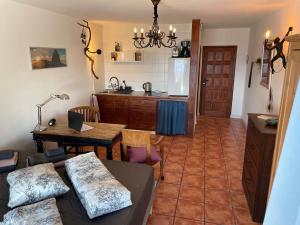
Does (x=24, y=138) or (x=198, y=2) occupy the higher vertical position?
(x=198, y=2)

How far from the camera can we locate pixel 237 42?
5.85m

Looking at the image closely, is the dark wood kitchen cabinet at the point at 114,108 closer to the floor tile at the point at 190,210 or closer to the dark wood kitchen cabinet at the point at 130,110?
the dark wood kitchen cabinet at the point at 130,110

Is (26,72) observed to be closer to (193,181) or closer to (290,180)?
(193,181)

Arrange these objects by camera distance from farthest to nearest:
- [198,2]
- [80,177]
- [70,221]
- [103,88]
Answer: [103,88] → [198,2] → [80,177] → [70,221]

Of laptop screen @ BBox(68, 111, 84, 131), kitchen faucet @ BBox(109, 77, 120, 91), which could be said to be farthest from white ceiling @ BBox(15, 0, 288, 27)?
kitchen faucet @ BBox(109, 77, 120, 91)

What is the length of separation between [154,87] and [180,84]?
906mm

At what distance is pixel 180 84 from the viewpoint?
4.62m

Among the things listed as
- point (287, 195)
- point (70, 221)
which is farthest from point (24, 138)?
point (287, 195)

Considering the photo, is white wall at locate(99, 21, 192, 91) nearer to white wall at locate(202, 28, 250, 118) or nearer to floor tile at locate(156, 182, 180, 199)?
white wall at locate(202, 28, 250, 118)

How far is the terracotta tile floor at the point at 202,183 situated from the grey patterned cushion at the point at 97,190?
0.93m

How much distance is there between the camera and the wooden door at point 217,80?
6066 mm

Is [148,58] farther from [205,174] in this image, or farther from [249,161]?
[249,161]

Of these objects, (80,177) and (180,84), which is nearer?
(80,177)

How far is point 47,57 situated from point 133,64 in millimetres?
2263
